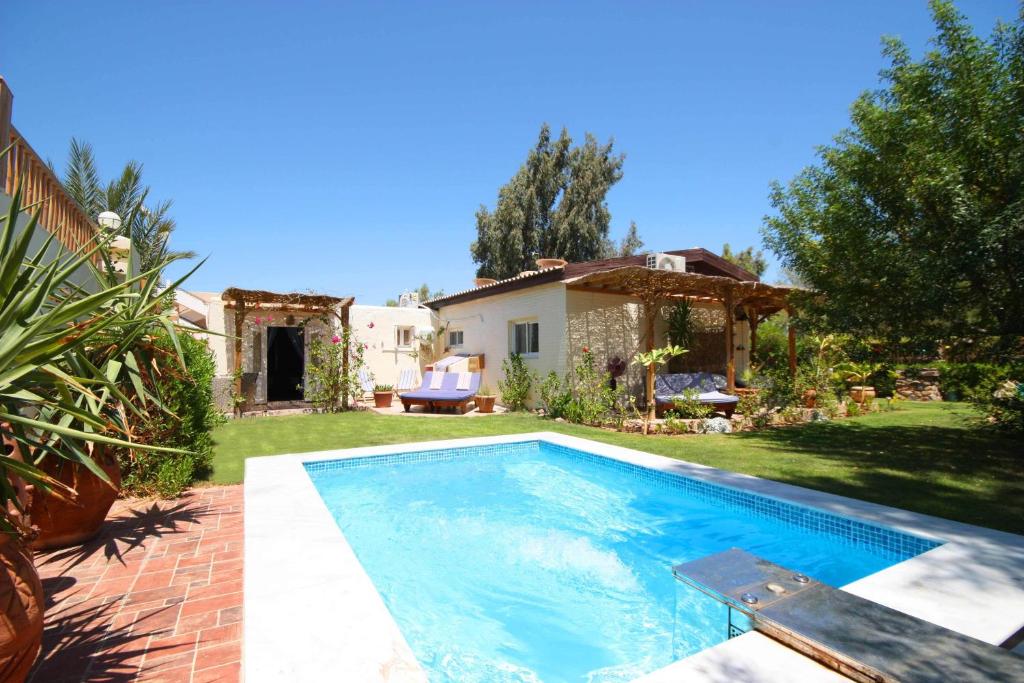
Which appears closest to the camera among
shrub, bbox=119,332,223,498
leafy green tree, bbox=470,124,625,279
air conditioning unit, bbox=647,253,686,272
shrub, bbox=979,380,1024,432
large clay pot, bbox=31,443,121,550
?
large clay pot, bbox=31,443,121,550

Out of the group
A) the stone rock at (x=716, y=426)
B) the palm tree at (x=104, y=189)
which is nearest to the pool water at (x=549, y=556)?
the stone rock at (x=716, y=426)

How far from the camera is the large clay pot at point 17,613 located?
1.82 meters

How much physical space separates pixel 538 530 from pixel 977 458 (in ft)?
23.5

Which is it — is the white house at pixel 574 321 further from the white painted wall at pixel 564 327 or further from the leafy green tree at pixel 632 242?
the leafy green tree at pixel 632 242

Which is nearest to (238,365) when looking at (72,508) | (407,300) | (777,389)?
(407,300)

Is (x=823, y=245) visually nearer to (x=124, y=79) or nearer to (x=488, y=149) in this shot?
(x=488, y=149)

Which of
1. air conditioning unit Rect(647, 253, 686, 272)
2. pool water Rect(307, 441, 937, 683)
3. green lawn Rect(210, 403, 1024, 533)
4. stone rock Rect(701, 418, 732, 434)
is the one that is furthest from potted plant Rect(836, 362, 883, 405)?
pool water Rect(307, 441, 937, 683)

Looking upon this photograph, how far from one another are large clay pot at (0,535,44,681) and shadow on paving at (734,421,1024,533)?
6.85 m

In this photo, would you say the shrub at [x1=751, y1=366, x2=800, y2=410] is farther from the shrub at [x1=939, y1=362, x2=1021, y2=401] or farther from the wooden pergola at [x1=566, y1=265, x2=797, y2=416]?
the shrub at [x1=939, y1=362, x2=1021, y2=401]

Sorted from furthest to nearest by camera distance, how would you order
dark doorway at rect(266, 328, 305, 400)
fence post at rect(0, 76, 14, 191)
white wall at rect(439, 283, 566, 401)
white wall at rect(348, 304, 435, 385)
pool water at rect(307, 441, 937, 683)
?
1. dark doorway at rect(266, 328, 305, 400)
2. white wall at rect(348, 304, 435, 385)
3. white wall at rect(439, 283, 566, 401)
4. fence post at rect(0, 76, 14, 191)
5. pool water at rect(307, 441, 937, 683)

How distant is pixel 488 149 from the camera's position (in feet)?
67.2

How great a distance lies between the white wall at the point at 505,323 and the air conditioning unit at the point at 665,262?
2.34m

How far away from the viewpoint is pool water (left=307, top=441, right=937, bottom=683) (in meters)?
3.53

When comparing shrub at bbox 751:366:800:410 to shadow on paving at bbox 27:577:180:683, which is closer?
shadow on paving at bbox 27:577:180:683
